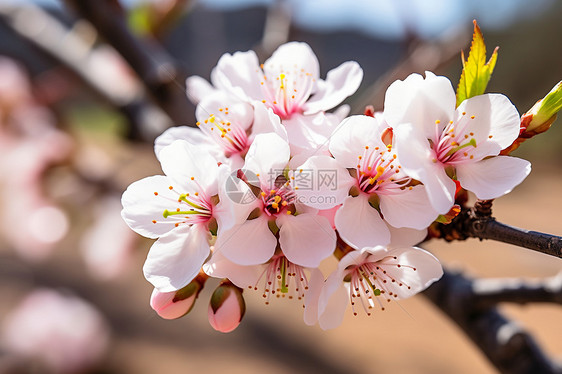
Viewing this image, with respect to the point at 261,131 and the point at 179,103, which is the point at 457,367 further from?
the point at 261,131

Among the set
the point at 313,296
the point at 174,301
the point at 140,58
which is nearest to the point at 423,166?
the point at 313,296

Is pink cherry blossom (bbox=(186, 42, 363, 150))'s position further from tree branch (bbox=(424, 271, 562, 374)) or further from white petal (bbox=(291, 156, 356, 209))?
tree branch (bbox=(424, 271, 562, 374))

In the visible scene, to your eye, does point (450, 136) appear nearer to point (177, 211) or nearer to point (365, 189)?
point (365, 189)

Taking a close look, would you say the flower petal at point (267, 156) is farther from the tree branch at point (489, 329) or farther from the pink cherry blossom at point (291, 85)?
the tree branch at point (489, 329)

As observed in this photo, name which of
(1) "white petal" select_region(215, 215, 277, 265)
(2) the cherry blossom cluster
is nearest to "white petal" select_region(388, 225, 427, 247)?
(2) the cherry blossom cluster

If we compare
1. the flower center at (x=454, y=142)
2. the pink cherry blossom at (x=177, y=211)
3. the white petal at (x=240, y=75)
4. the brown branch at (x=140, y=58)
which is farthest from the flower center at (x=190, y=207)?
the brown branch at (x=140, y=58)
